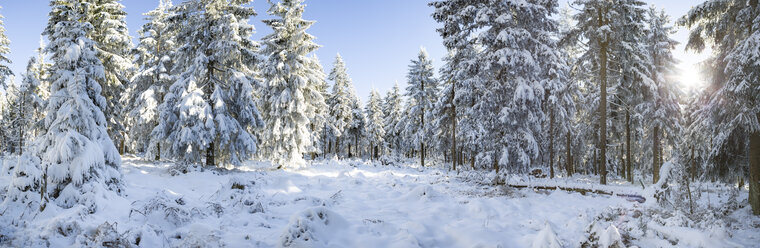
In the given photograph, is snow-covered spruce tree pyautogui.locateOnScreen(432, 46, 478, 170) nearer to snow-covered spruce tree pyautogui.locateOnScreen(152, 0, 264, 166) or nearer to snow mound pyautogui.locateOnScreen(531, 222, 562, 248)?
snow-covered spruce tree pyautogui.locateOnScreen(152, 0, 264, 166)

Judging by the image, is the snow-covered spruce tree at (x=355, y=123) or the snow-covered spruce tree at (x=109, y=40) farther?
the snow-covered spruce tree at (x=355, y=123)

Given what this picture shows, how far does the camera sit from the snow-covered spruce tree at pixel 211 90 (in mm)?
15594

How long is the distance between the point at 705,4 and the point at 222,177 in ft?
58.8

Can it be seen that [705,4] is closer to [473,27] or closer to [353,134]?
[473,27]

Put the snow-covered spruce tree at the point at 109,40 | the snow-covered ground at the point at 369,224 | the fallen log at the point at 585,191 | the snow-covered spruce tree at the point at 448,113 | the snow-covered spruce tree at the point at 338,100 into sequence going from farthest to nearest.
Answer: the snow-covered spruce tree at the point at 338,100
the snow-covered spruce tree at the point at 448,113
the snow-covered spruce tree at the point at 109,40
the fallen log at the point at 585,191
the snow-covered ground at the point at 369,224

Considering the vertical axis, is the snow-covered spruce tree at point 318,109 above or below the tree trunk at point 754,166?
above

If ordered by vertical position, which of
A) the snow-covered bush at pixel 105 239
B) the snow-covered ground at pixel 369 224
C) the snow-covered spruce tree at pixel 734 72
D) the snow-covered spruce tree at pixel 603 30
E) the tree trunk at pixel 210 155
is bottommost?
the snow-covered ground at pixel 369 224

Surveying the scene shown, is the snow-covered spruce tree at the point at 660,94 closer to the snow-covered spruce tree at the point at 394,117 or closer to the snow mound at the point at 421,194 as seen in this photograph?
A: the snow mound at the point at 421,194

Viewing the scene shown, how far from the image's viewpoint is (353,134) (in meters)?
49.6

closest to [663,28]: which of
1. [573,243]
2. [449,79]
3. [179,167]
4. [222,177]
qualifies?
[449,79]

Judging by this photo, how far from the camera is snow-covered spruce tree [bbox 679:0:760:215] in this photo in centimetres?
872

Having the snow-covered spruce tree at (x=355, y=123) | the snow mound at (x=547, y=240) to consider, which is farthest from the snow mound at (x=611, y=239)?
the snow-covered spruce tree at (x=355, y=123)

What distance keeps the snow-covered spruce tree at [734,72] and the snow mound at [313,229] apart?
10.7 metres

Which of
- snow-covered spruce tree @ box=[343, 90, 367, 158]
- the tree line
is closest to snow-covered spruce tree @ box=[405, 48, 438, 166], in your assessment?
the tree line
